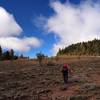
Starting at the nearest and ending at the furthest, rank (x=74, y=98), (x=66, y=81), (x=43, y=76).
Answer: (x=74, y=98), (x=66, y=81), (x=43, y=76)

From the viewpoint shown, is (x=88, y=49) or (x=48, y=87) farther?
(x=88, y=49)

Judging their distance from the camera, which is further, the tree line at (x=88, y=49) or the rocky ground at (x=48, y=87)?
the tree line at (x=88, y=49)

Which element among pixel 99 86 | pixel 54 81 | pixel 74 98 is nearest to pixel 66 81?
pixel 54 81

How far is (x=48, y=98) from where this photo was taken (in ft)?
99.9

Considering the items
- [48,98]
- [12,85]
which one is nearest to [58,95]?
[48,98]

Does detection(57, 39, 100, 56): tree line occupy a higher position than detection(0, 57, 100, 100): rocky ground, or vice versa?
detection(57, 39, 100, 56): tree line

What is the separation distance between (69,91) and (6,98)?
6.46 m

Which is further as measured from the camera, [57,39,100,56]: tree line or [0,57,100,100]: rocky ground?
[57,39,100,56]: tree line

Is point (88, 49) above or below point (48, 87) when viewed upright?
above

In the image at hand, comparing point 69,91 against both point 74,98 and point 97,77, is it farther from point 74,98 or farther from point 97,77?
point 97,77

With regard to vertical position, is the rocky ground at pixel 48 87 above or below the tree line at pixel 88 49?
below

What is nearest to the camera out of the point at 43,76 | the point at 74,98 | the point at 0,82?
the point at 74,98

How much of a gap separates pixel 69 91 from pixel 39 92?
3.07 m

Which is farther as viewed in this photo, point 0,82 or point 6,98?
point 0,82
